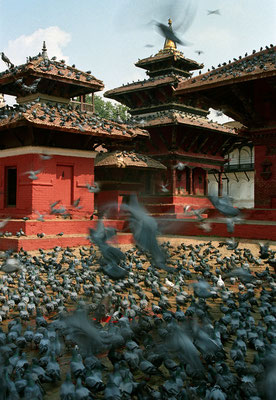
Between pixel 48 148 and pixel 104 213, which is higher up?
pixel 48 148

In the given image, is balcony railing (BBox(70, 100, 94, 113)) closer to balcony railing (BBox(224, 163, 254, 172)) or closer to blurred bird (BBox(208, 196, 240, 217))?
blurred bird (BBox(208, 196, 240, 217))

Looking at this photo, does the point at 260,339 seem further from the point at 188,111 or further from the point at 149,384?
the point at 188,111

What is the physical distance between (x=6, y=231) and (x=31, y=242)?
1.72 m

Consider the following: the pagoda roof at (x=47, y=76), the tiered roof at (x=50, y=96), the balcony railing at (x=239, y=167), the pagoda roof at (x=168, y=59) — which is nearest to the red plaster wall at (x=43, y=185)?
the tiered roof at (x=50, y=96)

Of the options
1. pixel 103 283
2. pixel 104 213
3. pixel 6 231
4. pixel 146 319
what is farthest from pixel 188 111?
pixel 146 319

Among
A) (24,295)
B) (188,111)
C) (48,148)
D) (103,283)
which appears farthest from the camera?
(188,111)

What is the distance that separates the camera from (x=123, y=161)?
68.5 ft

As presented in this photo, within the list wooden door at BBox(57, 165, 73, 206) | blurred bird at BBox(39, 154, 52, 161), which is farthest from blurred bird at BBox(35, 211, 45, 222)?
blurred bird at BBox(39, 154, 52, 161)

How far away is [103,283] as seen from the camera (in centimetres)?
877

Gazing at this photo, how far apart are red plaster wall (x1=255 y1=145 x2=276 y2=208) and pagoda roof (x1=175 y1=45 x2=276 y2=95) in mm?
3008

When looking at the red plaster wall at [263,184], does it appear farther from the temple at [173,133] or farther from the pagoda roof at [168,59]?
the pagoda roof at [168,59]

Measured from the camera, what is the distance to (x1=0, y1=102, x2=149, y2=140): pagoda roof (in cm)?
1512

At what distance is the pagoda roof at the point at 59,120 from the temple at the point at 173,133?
20.9 ft

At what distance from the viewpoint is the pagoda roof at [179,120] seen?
24.2 meters
